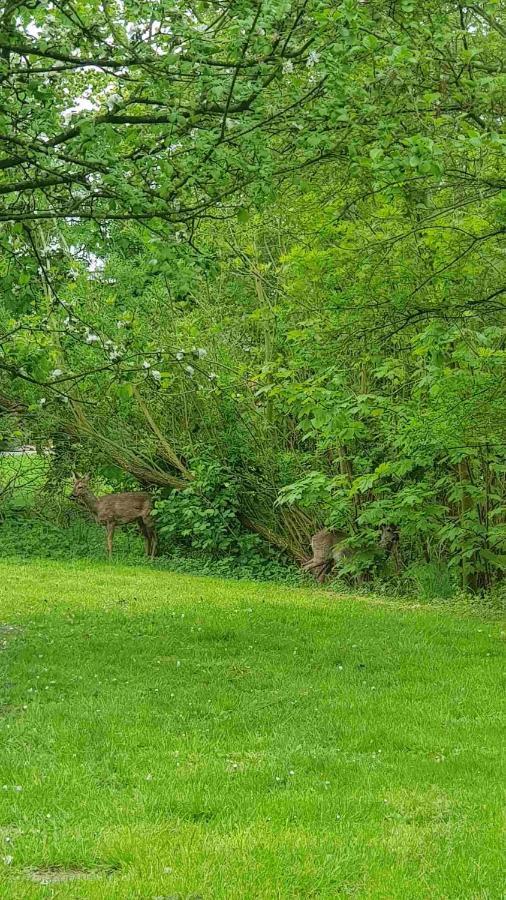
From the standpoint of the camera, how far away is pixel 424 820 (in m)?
5.32

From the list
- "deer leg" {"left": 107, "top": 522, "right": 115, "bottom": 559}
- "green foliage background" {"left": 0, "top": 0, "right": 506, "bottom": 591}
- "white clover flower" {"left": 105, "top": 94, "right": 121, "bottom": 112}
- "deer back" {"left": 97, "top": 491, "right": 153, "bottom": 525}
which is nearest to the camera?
"white clover flower" {"left": 105, "top": 94, "right": 121, "bottom": 112}

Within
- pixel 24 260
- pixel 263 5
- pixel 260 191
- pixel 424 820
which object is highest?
pixel 263 5

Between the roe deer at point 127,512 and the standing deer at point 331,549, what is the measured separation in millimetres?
3550

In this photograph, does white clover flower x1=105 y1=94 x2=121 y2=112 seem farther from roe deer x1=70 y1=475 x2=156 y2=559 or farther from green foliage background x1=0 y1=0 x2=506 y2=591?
roe deer x1=70 y1=475 x2=156 y2=559

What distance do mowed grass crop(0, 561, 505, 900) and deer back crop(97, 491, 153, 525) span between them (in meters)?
6.96

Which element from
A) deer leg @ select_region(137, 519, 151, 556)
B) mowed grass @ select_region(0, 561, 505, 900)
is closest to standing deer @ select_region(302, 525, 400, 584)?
deer leg @ select_region(137, 519, 151, 556)

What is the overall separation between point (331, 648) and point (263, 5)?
19.2 ft

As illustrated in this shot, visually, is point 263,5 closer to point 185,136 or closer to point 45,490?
point 185,136

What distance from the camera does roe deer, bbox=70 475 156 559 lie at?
18.5 metres

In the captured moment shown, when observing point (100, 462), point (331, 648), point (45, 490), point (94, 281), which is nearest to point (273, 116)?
point (331, 648)

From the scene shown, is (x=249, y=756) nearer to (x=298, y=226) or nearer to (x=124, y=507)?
(x=298, y=226)

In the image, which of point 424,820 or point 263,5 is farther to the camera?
point 263,5

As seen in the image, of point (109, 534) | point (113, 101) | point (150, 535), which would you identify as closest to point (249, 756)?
point (113, 101)

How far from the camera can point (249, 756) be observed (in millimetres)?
6359
